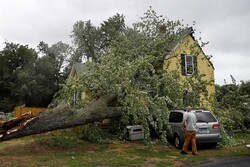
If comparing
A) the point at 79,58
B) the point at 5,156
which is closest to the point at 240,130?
the point at 5,156

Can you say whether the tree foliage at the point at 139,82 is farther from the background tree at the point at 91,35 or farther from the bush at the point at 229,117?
the background tree at the point at 91,35

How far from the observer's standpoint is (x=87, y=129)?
14.1 metres

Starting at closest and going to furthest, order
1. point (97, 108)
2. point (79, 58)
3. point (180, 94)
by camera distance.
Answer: point (97, 108) → point (180, 94) → point (79, 58)

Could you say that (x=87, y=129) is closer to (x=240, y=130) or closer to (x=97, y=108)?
(x=97, y=108)

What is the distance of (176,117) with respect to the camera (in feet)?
42.7

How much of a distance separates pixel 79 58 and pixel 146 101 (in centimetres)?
4187

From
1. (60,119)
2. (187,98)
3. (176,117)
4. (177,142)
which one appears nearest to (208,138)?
(177,142)

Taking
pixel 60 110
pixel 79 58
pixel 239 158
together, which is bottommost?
pixel 239 158

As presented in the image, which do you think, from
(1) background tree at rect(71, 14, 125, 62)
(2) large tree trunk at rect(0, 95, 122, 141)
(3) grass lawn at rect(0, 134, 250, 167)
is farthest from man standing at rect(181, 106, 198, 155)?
(1) background tree at rect(71, 14, 125, 62)

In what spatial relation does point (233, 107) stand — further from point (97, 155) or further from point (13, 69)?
point (13, 69)

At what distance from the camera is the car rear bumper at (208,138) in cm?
1166

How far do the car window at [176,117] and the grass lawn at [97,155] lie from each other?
117cm

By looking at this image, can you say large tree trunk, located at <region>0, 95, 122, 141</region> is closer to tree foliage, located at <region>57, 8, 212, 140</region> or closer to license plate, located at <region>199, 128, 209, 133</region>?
tree foliage, located at <region>57, 8, 212, 140</region>

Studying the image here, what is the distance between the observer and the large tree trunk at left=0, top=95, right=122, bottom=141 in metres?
10.4
